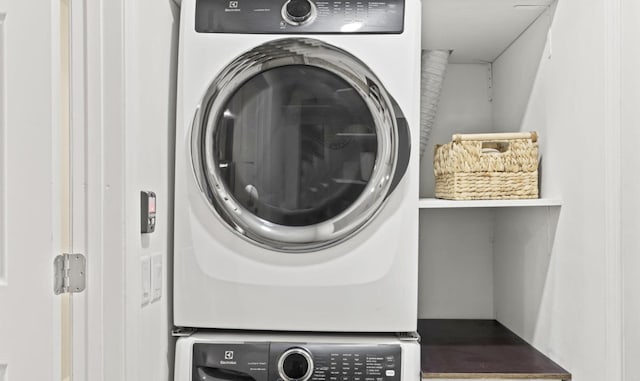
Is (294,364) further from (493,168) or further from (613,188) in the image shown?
(613,188)

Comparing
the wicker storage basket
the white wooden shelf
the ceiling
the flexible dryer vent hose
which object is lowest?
the white wooden shelf

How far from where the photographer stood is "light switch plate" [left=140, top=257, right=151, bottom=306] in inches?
62.2

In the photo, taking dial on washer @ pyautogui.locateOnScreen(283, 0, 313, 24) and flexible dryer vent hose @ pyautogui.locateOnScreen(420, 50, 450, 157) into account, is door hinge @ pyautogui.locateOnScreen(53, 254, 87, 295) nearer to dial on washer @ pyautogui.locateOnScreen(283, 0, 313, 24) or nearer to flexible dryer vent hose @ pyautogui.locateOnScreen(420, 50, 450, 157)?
dial on washer @ pyautogui.locateOnScreen(283, 0, 313, 24)

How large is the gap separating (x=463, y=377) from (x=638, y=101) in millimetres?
871

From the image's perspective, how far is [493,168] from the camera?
6.21ft

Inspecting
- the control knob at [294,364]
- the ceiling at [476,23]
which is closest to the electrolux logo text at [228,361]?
the control knob at [294,364]

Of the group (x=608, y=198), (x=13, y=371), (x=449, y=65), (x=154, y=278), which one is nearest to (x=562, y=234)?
(x=608, y=198)

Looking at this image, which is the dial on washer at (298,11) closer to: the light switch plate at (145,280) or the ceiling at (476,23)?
the ceiling at (476,23)

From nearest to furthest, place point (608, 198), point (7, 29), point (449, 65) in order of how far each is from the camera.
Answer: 1. point (7, 29)
2. point (608, 198)
3. point (449, 65)

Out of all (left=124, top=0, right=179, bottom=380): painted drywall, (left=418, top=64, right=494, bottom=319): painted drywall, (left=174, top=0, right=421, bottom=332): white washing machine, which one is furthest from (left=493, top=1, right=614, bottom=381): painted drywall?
(left=124, top=0, right=179, bottom=380): painted drywall

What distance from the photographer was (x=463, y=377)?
171 cm

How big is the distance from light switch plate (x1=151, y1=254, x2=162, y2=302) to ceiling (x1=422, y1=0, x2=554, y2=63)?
1.12 m

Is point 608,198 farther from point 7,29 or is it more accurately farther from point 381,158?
point 7,29

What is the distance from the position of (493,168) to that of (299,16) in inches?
30.2
